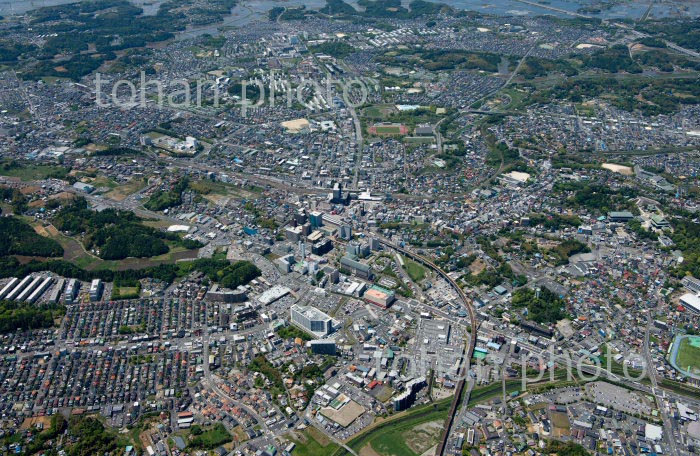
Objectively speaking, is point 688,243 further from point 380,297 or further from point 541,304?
point 380,297

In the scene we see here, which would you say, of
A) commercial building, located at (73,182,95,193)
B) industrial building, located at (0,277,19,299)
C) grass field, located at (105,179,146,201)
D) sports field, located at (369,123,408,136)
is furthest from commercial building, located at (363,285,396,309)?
sports field, located at (369,123,408,136)

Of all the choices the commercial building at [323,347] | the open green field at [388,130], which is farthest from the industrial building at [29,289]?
the open green field at [388,130]

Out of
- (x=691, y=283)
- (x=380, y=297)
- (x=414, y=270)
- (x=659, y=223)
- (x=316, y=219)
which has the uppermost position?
(x=659, y=223)

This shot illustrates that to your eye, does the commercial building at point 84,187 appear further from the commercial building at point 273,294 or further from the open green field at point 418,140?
the open green field at point 418,140

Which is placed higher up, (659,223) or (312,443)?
(659,223)

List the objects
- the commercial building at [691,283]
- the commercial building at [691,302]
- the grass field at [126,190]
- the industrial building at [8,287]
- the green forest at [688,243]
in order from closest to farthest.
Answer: the commercial building at [691,302], the industrial building at [8,287], the commercial building at [691,283], the green forest at [688,243], the grass field at [126,190]

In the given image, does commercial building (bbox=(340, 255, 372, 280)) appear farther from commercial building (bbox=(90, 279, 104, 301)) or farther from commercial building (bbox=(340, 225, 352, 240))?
commercial building (bbox=(90, 279, 104, 301))

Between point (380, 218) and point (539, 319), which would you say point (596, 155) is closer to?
point (380, 218)

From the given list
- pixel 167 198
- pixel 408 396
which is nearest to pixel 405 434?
pixel 408 396

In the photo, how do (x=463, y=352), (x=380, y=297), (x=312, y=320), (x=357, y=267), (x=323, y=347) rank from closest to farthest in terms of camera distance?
(x=323, y=347), (x=463, y=352), (x=312, y=320), (x=380, y=297), (x=357, y=267)
